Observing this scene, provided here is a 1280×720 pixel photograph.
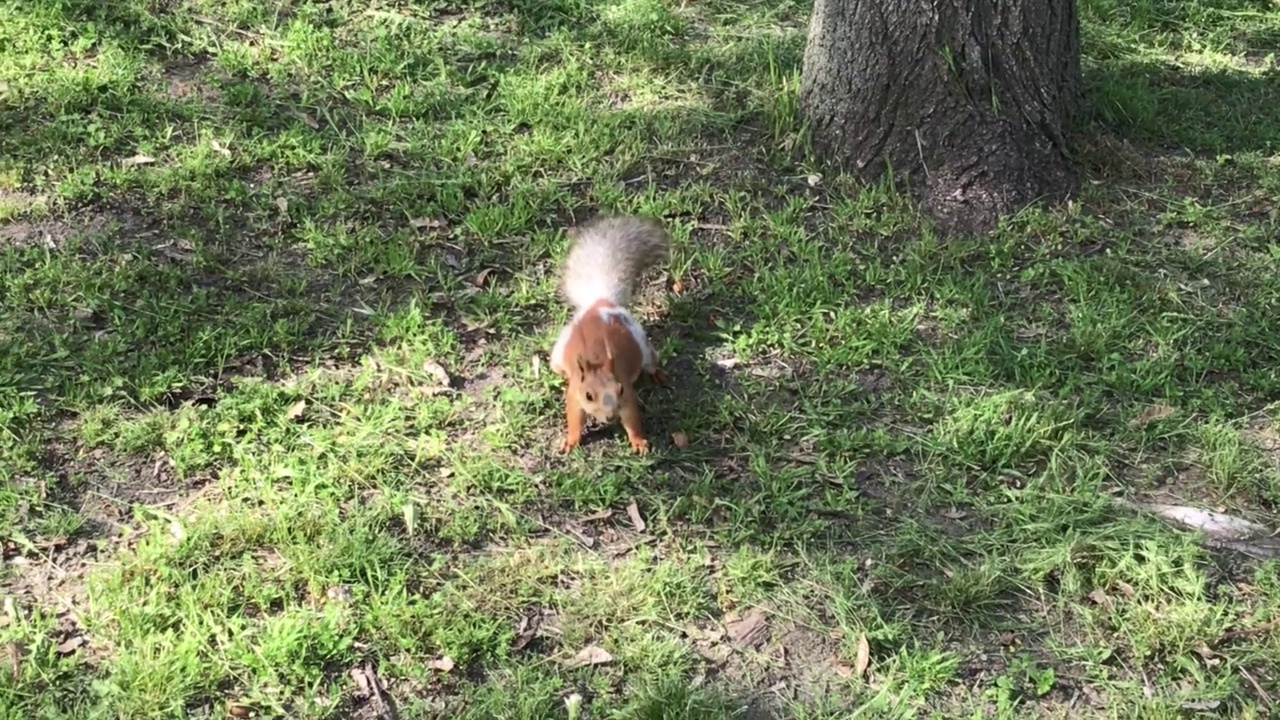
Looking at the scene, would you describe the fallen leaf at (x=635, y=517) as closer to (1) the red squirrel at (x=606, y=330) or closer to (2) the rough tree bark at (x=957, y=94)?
(1) the red squirrel at (x=606, y=330)

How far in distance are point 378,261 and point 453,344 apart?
52 centimetres

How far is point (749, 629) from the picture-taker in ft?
8.69

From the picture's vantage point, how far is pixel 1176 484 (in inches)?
121

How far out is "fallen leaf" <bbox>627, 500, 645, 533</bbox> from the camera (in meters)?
2.89

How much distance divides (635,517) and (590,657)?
0.47 metres

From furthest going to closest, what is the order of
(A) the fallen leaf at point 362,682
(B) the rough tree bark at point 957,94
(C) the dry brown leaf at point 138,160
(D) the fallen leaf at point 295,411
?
1. (C) the dry brown leaf at point 138,160
2. (B) the rough tree bark at point 957,94
3. (D) the fallen leaf at point 295,411
4. (A) the fallen leaf at point 362,682

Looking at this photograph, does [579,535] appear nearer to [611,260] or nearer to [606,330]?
[606,330]

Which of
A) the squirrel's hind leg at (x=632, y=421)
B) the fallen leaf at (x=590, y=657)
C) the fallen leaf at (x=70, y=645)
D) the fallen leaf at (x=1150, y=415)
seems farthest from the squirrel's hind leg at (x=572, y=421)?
the fallen leaf at (x=1150, y=415)

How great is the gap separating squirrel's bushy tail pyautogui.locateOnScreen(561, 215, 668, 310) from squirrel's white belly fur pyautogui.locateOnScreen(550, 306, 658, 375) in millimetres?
83

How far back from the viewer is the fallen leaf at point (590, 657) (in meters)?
2.54

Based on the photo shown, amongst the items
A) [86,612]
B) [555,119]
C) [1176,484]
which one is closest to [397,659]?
[86,612]

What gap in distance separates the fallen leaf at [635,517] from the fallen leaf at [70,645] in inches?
54.0

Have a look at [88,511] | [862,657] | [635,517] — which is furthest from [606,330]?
[88,511]

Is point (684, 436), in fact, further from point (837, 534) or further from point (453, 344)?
point (453, 344)
